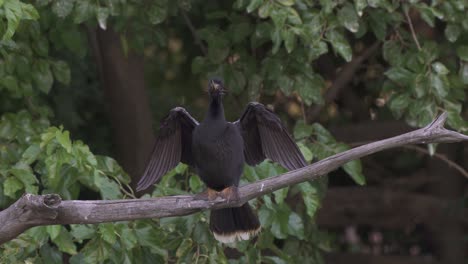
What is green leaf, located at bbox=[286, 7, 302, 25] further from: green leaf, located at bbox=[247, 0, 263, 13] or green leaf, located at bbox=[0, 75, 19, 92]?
green leaf, located at bbox=[0, 75, 19, 92]

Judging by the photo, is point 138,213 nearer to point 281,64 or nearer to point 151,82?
point 281,64

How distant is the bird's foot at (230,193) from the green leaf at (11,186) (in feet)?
2.58

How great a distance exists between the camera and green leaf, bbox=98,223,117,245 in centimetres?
370

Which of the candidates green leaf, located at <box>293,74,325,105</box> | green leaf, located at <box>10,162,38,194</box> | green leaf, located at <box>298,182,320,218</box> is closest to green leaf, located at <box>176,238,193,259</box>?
green leaf, located at <box>298,182,320,218</box>

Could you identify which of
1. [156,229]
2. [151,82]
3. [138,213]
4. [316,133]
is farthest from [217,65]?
[151,82]

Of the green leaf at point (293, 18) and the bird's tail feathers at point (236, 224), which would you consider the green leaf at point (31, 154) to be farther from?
the green leaf at point (293, 18)

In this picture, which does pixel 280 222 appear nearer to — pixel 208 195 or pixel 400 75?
pixel 208 195

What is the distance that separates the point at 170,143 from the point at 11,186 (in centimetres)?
63

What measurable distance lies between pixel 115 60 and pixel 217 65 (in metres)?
0.84

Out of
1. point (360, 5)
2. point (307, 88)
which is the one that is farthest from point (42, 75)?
point (360, 5)

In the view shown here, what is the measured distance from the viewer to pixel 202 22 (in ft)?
18.1

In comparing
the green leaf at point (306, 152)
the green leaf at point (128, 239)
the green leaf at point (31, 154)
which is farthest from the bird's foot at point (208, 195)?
the green leaf at point (31, 154)

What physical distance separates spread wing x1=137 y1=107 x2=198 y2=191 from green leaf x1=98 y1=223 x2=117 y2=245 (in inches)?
7.5

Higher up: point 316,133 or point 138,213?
point 138,213
